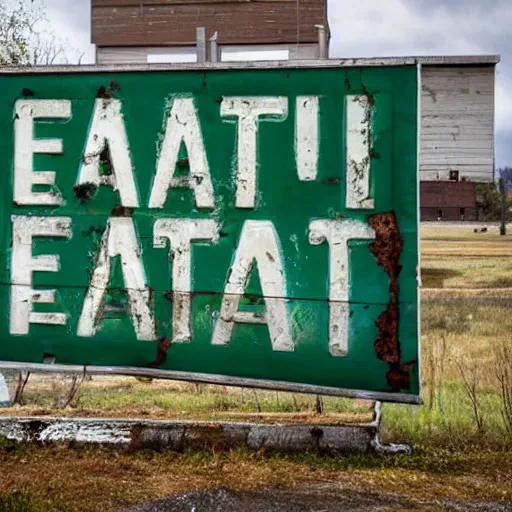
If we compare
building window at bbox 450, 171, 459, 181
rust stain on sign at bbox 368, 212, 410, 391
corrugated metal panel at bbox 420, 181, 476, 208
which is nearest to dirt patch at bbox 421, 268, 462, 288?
corrugated metal panel at bbox 420, 181, 476, 208

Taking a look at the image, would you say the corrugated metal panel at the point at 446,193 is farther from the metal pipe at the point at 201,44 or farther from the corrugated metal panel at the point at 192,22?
the corrugated metal panel at the point at 192,22

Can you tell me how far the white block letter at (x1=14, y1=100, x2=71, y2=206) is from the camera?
12.6ft

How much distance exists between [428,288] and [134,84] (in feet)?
12.3

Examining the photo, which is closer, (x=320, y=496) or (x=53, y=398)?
(x=320, y=496)

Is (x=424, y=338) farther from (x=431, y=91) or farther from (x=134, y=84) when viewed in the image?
(x=134, y=84)

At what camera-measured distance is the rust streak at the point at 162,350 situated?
381 cm

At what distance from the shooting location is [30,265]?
3.88 m

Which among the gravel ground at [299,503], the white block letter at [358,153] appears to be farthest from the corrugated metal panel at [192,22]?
the gravel ground at [299,503]

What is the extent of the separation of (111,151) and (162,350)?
870 mm

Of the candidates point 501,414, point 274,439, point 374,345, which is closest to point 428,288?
point 501,414

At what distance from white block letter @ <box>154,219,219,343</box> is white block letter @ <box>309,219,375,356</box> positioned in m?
0.45

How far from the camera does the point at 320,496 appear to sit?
4215 millimetres

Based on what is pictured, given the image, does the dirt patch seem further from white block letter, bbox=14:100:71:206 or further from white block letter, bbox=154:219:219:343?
white block letter, bbox=14:100:71:206

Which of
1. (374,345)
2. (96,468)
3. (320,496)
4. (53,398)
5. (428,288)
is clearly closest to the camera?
(374,345)
